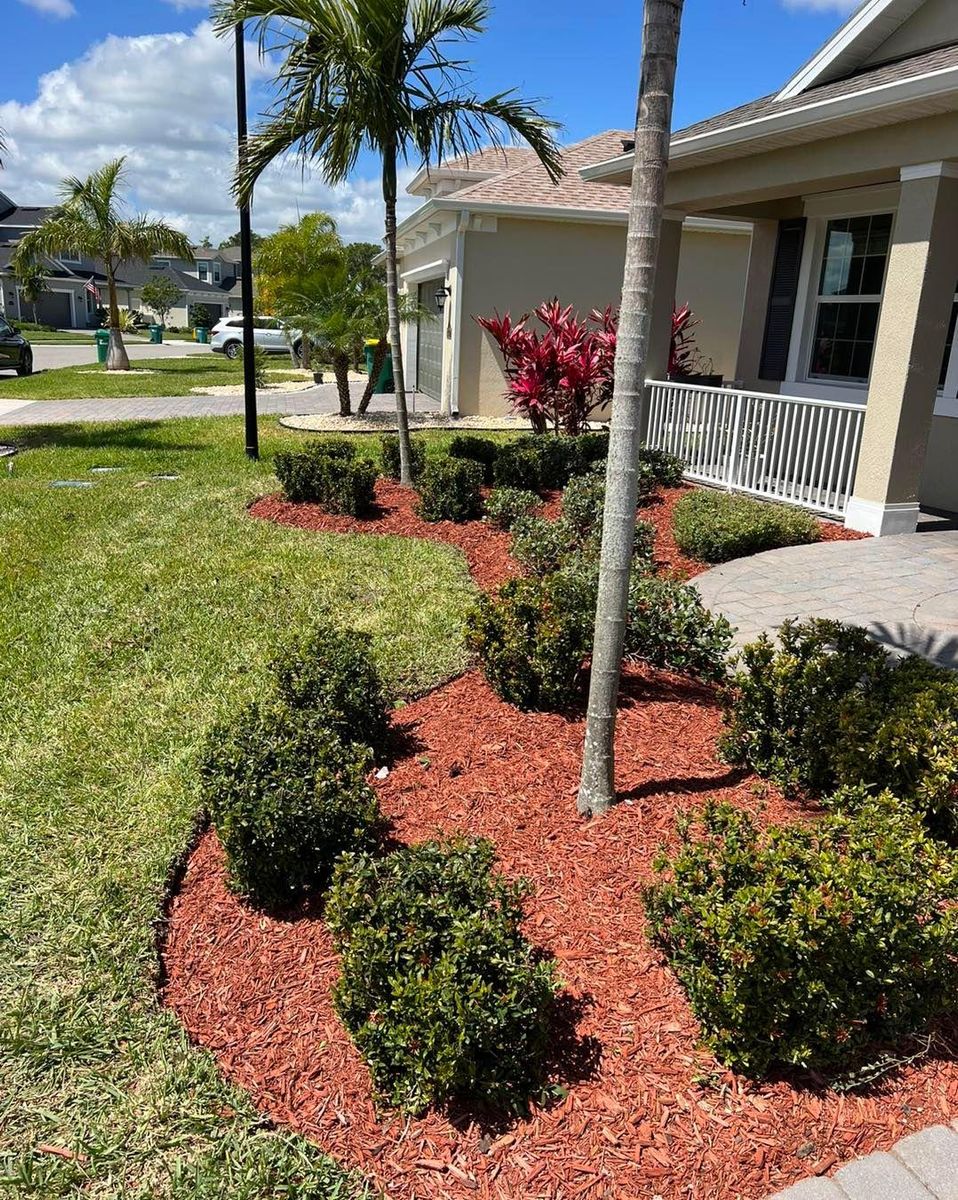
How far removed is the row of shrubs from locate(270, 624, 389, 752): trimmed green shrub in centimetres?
26

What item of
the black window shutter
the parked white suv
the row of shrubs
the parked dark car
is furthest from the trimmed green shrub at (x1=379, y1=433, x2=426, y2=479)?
the parked white suv

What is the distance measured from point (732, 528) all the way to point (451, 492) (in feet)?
8.26

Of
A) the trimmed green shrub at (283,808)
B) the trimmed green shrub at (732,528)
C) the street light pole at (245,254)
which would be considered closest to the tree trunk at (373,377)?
the street light pole at (245,254)

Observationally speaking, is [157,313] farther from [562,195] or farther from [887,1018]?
[887,1018]

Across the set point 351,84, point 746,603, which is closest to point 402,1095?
point 746,603

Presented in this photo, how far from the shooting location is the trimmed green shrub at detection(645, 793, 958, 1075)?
2.29 metres

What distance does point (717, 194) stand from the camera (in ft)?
31.4

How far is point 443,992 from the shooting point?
2262 millimetres

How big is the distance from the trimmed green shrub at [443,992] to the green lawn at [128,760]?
0.32 m

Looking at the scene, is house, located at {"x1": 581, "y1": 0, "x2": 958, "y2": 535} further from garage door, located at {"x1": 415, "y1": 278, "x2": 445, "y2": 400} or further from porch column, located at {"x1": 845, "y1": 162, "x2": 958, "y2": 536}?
garage door, located at {"x1": 415, "y1": 278, "x2": 445, "y2": 400}

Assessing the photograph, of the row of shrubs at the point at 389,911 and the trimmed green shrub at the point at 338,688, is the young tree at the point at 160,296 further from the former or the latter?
the row of shrubs at the point at 389,911

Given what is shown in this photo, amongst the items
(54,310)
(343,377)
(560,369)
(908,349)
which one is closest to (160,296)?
(54,310)

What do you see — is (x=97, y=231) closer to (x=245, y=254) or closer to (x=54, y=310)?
(x=245, y=254)

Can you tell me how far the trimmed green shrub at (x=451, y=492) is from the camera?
8.10m
